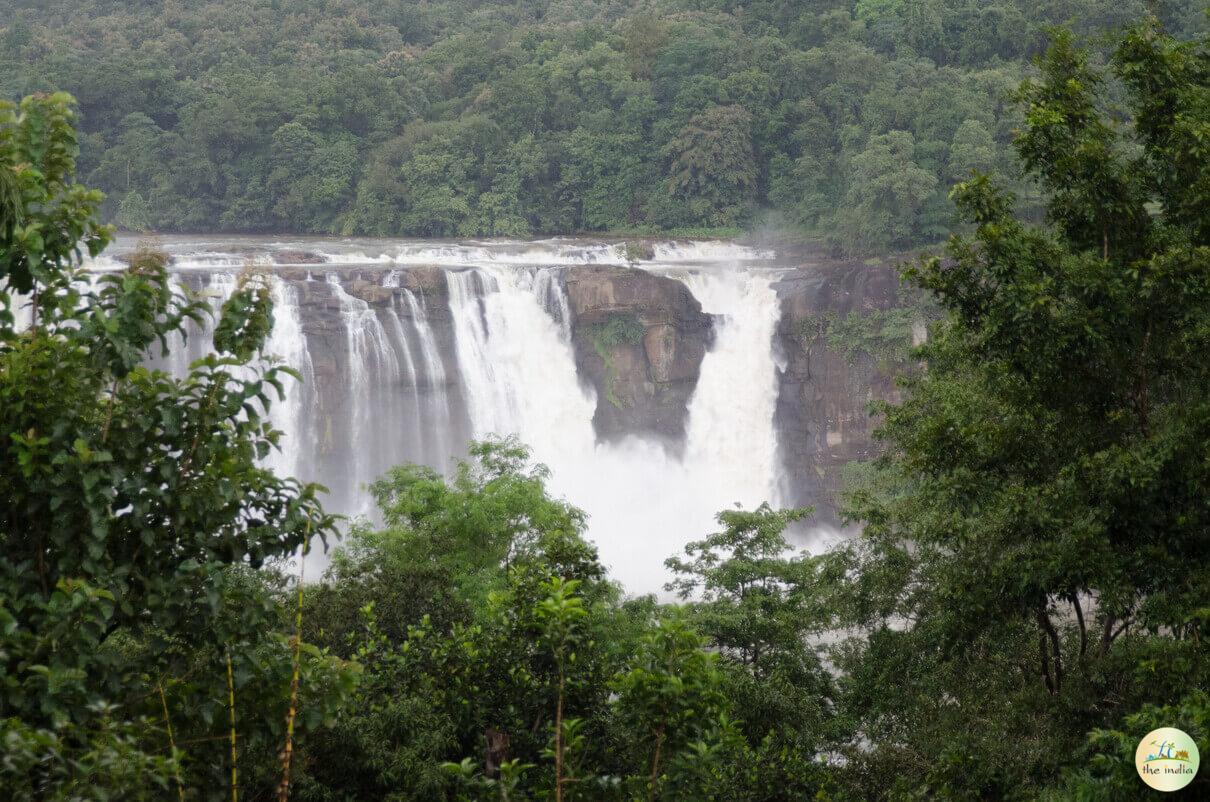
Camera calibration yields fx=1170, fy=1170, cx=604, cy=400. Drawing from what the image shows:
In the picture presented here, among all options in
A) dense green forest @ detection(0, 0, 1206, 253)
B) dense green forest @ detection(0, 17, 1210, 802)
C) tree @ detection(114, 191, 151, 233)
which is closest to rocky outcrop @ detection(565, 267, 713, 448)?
dense green forest @ detection(0, 0, 1206, 253)

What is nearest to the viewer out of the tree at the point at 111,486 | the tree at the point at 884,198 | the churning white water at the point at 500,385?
the tree at the point at 111,486

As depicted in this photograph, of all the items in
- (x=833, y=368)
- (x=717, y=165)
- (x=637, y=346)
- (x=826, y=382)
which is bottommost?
(x=826, y=382)

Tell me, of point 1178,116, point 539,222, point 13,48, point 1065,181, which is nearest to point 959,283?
point 1065,181

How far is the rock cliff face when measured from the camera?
29.6m

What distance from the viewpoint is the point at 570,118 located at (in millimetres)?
41969

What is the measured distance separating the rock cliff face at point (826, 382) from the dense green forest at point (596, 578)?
17.8m

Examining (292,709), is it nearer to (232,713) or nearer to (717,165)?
(232,713)

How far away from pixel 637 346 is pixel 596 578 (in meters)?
22.9

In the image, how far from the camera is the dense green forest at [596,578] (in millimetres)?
4688

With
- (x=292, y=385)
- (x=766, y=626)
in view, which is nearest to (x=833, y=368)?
(x=292, y=385)

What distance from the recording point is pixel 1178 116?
6953 millimetres

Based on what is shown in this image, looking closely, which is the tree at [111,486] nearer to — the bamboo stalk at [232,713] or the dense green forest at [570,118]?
the bamboo stalk at [232,713]

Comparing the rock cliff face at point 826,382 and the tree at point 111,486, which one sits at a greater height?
the rock cliff face at point 826,382

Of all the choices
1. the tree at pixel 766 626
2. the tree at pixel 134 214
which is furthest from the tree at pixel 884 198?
the tree at pixel 134 214
